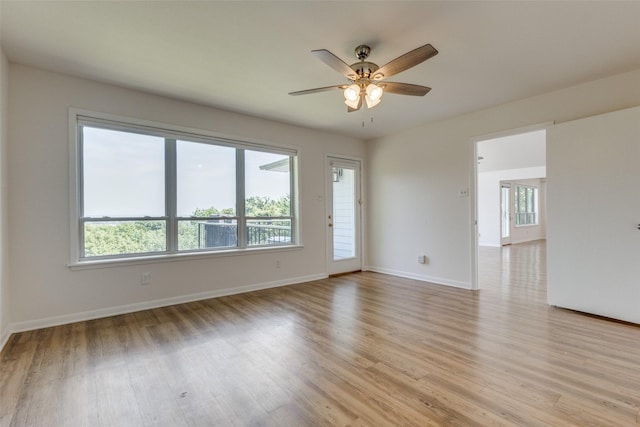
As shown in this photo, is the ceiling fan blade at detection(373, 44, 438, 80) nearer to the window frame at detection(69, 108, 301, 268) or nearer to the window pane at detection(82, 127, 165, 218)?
the window frame at detection(69, 108, 301, 268)

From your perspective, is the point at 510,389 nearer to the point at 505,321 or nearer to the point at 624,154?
the point at 505,321

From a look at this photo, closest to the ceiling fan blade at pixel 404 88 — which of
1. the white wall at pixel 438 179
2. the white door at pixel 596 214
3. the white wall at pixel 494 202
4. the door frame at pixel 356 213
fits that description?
the white wall at pixel 438 179

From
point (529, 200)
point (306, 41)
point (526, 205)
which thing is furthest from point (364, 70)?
point (529, 200)

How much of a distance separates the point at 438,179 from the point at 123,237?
4.48 meters

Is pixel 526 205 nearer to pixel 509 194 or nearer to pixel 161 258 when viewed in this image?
pixel 509 194

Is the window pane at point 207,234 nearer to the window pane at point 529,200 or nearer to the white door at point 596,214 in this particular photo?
the white door at point 596,214

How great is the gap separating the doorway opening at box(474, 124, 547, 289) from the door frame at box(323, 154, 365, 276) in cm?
306

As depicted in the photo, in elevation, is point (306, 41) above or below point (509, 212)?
above

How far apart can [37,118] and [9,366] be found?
228cm

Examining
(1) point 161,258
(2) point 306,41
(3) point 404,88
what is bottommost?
(1) point 161,258

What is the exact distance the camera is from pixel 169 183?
376cm

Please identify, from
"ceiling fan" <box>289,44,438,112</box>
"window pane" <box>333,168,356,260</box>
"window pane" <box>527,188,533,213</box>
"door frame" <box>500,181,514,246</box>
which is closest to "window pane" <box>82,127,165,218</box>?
"ceiling fan" <box>289,44,438,112</box>

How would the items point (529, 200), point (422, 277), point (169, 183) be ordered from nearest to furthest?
point (169, 183)
point (422, 277)
point (529, 200)

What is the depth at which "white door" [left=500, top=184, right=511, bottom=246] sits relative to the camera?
379 inches
